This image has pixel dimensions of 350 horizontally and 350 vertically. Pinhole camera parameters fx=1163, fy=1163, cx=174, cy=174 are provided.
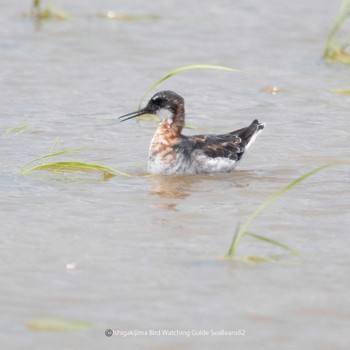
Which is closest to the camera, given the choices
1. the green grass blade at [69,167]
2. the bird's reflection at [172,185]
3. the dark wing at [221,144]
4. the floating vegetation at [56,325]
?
the floating vegetation at [56,325]

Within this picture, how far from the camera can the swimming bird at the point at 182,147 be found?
12.4 meters

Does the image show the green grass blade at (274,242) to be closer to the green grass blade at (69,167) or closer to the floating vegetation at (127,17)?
the green grass blade at (69,167)

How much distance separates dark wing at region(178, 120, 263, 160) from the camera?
41.0 feet

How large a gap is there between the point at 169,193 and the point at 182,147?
45.4 inches

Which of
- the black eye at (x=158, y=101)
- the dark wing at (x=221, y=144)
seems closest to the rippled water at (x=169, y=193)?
the dark wing at (x=221, y=144)

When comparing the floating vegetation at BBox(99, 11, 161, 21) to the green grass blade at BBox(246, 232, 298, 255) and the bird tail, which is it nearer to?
the bird tail

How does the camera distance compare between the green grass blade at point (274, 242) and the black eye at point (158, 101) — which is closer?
the green grass blade at point (274, 242)

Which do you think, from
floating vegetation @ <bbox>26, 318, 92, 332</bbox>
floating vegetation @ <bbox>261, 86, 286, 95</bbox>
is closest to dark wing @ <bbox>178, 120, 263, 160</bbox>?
floating vegetation @ <bbox>261, 86, 286, 95</bbox>

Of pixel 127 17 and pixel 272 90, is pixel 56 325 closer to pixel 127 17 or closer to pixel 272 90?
pixel 272 90

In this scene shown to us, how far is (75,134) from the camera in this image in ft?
46.0

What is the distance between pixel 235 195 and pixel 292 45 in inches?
329

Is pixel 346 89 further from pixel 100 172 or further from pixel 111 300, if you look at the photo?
pixel 111 300

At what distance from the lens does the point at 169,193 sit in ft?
37.9

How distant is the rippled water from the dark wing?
0.29m
